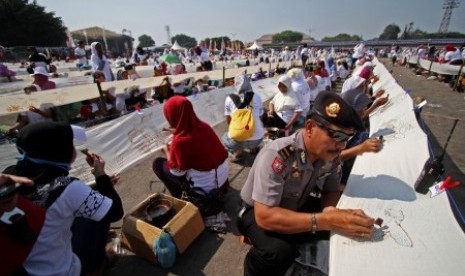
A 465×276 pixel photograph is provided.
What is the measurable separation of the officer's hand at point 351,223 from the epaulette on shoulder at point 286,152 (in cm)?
49

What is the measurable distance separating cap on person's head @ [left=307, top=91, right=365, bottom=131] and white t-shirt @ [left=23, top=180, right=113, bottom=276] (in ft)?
5.72

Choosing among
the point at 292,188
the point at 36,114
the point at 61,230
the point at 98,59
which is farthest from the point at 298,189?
the point at 98,59

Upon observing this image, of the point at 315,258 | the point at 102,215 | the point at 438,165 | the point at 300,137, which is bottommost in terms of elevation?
the point at 315,258

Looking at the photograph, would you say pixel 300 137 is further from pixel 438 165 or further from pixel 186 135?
pixel 186 135

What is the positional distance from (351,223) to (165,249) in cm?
180

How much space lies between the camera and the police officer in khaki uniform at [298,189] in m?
1.68

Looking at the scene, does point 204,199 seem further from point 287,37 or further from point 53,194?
point 287,37

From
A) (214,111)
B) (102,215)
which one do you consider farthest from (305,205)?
(214,111)

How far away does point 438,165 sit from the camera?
1923mm

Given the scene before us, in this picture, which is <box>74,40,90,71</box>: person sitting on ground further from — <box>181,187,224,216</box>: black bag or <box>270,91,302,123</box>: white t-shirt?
<box>181,187,224,216</box>: black bag

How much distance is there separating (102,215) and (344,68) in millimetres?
15911

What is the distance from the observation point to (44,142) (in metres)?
1.68

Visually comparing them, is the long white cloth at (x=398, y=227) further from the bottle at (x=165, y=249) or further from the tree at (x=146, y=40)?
the tree at (x=146, y=40)

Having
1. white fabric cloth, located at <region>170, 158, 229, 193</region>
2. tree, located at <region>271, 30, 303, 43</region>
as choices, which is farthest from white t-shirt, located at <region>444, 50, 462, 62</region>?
tree, located at <region>271, 30, 303, 43</region>
